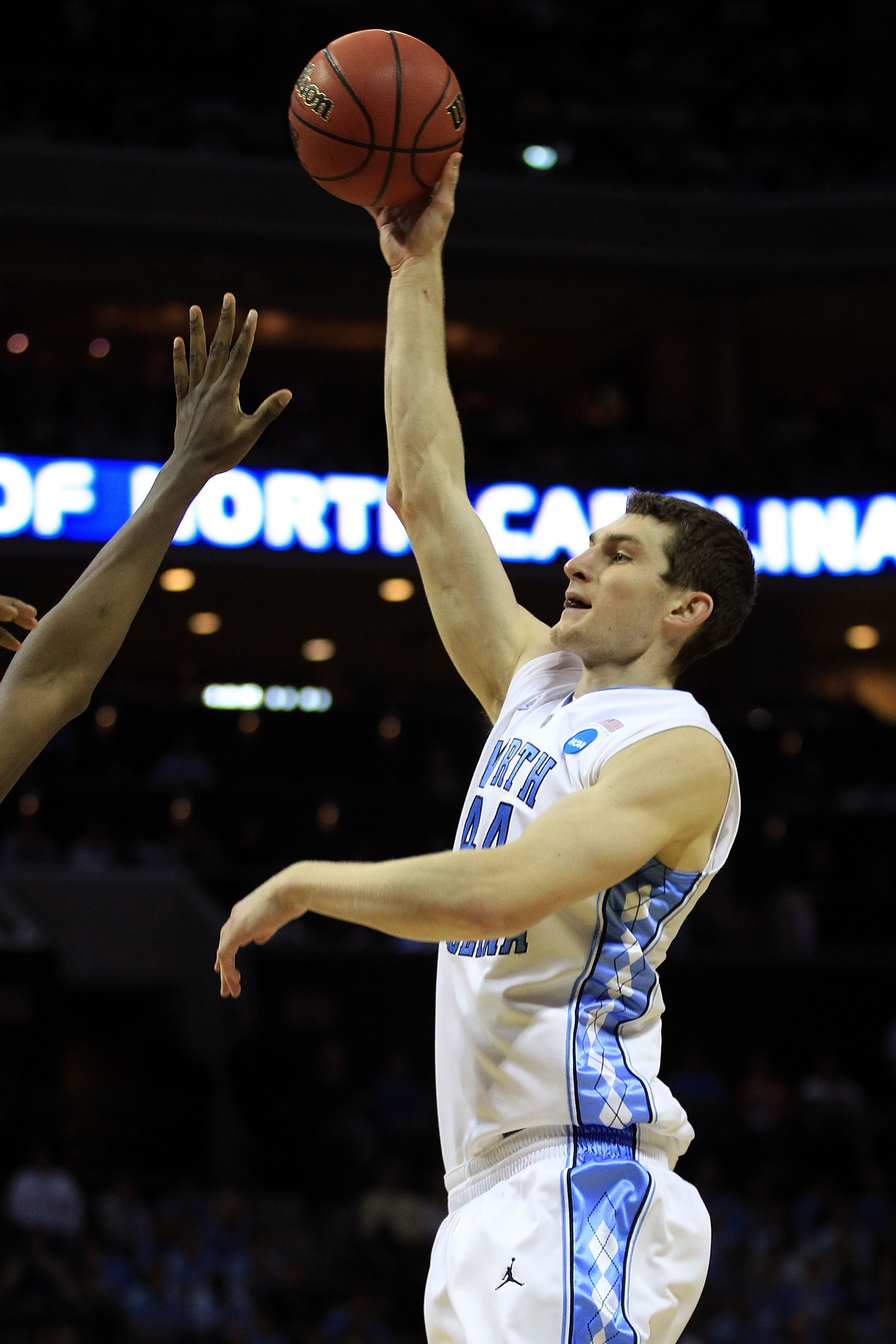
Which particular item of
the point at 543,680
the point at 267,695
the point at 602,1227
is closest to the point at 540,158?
the point at 267,695

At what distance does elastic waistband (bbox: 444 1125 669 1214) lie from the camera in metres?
3.18

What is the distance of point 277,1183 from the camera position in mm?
13398

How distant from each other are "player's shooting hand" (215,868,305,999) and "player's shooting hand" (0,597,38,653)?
649 millimetres

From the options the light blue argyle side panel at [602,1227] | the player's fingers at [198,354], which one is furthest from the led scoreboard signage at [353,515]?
the light blue argyle side panel at [602,1227]

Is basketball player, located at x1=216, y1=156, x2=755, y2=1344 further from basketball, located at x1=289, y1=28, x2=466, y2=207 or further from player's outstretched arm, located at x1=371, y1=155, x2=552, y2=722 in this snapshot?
basketball, located at x1=289, y1=28, x2=466, y2=207

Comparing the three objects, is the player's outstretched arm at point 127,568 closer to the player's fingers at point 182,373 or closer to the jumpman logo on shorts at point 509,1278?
the player's fingers at point 182,373

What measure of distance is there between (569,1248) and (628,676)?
117cm

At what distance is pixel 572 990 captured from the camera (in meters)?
3.25

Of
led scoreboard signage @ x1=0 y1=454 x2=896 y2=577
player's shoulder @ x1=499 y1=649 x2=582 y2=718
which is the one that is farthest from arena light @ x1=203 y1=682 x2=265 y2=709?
player's shoulder @ x1=499 y1=649 x2=582 y2=718

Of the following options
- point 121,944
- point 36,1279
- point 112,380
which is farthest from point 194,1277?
point 112,380

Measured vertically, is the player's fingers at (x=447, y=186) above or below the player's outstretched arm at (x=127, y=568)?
above

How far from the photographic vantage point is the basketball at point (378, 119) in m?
4.30

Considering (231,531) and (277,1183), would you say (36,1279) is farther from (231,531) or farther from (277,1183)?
(231,531)

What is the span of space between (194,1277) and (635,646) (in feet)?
28.7
